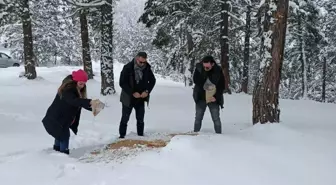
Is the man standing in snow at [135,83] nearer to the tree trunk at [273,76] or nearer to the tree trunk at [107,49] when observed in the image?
the tree trunk at [273,76]

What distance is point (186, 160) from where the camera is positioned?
17.9ft

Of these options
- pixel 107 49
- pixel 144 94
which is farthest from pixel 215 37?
pixel 144 94

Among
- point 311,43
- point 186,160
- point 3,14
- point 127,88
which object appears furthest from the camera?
point 311,43

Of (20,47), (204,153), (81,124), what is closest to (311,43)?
(81,124)

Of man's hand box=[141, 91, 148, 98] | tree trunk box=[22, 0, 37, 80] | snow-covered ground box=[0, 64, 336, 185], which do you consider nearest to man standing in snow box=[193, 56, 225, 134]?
snow-covered ground box=[0, 64, 336, 185]

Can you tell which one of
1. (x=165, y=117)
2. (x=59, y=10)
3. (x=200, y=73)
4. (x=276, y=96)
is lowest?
(x=165, y=117)

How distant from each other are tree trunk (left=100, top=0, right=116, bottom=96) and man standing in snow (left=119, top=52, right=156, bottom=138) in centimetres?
705

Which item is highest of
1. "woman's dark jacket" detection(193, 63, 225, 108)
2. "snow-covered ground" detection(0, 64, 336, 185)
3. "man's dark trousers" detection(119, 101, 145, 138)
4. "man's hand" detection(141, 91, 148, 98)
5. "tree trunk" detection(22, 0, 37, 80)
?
"tree trunk" detection(22, 0, 37, 80)

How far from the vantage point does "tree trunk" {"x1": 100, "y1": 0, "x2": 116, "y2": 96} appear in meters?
14.2

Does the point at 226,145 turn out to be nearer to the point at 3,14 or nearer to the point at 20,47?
the point at 3,14

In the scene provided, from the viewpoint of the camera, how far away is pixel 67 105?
595cm

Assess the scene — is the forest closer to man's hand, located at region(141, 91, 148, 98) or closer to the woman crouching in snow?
man's hand, located at region(141, 91, 148, 98)

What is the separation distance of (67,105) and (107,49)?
8.66m

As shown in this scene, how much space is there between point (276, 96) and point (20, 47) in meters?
36.9
